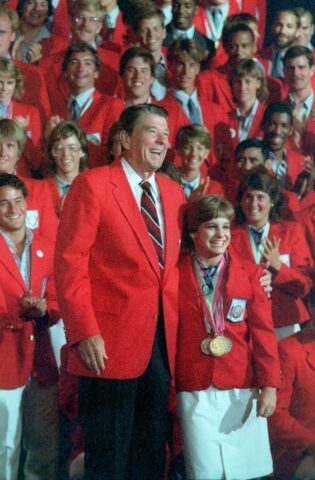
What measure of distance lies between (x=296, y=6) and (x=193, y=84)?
0.86 metres

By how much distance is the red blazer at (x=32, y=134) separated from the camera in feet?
11.6

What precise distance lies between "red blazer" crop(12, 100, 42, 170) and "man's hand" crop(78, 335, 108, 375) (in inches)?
55.5

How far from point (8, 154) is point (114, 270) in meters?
1.06

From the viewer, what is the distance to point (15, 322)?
2834 mm

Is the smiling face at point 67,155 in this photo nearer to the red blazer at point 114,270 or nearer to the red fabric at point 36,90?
the red fabric at point 36,90

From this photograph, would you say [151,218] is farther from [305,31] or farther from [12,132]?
[305,31]

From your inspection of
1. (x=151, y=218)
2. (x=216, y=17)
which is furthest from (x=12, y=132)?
(x=216, y=17)

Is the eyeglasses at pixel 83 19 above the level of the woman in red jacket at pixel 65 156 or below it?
above

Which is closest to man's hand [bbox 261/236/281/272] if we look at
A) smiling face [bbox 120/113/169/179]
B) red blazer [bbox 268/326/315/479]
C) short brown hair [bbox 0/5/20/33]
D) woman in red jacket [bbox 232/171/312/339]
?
woman in red jacket [bbox 232/171/312/339]

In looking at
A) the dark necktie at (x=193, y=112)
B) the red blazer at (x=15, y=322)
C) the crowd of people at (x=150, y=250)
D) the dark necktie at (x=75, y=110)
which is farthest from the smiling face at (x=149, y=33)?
the red blazer at (x=15, y=322)

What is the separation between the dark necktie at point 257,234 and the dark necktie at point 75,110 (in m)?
0.98

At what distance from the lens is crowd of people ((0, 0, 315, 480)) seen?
244 centimetres

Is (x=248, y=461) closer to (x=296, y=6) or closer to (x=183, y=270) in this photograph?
(x=183, y=270)

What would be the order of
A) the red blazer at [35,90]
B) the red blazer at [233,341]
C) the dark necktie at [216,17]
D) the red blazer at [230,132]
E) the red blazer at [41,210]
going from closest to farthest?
the red blazer at [233,341], the red blazer at [41,210], the red blazer at [35,90], the red blazer at [230,132], the dark necktie at [216,17]
